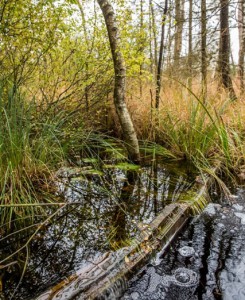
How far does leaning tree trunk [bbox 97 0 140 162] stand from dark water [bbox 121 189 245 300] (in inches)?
64.2

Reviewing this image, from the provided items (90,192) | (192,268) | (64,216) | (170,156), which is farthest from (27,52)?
(192,268)

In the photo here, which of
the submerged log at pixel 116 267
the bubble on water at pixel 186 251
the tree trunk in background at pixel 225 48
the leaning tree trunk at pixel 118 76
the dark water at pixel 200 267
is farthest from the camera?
the tree trunk in background at pixel 225 48

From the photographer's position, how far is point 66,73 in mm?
4211

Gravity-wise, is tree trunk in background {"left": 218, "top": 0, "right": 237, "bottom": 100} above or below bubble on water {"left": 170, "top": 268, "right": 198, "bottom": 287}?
above

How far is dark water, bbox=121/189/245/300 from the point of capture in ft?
5.16

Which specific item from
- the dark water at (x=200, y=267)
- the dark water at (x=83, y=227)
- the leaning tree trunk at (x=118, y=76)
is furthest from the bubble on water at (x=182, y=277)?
the leaning tree trunk at (x=118, y=76)

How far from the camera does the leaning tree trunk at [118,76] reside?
3.28 m

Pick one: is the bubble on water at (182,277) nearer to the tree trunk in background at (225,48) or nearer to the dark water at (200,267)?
the dark water at (200,267)

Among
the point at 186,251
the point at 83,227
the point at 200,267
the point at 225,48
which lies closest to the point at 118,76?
the point at 83,227

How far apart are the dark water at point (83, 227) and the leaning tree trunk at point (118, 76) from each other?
477 millimetres

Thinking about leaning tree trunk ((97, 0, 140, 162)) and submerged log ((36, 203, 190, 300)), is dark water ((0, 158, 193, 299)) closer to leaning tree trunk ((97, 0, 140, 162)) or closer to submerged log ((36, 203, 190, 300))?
submerged log ((36, 203, 190, 300))

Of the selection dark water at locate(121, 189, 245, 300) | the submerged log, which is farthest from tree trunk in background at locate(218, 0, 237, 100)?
the submerged log

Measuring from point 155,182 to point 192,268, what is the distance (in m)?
1.52

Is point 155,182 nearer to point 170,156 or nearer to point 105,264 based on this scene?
point 170,156
